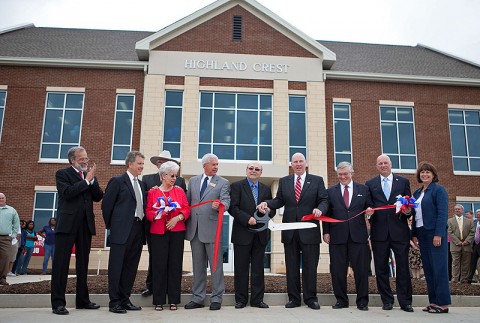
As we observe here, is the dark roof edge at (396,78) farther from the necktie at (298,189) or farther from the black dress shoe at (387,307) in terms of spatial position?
the black dress shoe at (387,307)

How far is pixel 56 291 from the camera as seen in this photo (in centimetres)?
553

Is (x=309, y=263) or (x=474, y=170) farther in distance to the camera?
(x=474, y=170)

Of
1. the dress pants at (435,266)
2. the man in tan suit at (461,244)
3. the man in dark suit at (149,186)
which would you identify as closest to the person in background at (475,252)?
the man in tan suit at (461,244)

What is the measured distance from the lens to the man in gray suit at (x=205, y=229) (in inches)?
237

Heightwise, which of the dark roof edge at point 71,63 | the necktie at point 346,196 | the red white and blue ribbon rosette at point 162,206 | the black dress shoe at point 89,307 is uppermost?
the dark roof edge at point 71,63

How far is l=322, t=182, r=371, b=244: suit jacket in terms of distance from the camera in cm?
623

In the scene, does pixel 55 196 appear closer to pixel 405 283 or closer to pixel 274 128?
pixel 274 128

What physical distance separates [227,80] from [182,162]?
167 inches

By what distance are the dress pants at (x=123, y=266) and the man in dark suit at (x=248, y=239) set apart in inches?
57.9

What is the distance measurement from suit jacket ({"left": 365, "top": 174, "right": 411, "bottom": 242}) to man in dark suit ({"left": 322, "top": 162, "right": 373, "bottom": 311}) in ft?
0.55

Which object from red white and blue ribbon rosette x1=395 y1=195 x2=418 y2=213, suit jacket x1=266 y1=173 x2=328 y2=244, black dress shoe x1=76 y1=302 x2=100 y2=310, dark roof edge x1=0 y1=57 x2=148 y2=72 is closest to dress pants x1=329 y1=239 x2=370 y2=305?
suit jacket x1=266 y1=173 x2=328 y2=244

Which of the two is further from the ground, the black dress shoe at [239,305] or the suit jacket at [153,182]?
the suit jacket at [153,182]

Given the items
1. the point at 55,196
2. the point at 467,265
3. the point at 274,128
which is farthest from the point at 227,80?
the point at 467,265

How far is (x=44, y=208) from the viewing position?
16.8 metres
